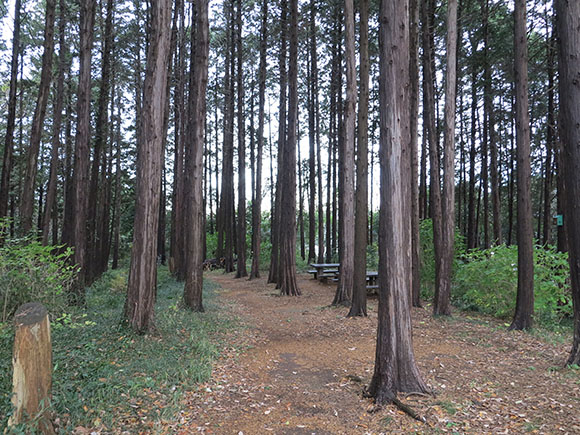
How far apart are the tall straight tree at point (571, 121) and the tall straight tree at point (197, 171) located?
24.7ft

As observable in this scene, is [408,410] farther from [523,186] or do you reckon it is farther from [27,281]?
[523,186]

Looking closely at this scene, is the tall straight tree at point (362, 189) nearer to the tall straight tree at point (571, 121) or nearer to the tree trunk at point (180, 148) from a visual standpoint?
the tall straight tree at point (571, 121)

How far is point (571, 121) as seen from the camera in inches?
199

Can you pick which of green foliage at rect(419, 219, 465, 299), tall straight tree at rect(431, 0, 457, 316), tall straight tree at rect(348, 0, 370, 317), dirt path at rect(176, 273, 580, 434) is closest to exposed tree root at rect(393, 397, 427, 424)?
dirt path at rect(176, 273, 580, 434)

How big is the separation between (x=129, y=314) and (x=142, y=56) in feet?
58.3

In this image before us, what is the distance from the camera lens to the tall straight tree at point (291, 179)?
41.9 feet

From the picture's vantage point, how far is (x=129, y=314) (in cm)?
619

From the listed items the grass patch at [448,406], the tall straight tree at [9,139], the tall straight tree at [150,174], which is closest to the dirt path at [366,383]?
the grass patch at [448,406]

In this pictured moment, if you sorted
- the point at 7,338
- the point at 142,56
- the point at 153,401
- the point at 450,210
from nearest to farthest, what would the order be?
the point at 153,401
the point at 7,338
the point at 450,210
the point at 142,56

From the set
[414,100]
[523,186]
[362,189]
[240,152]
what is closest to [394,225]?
[362,189]

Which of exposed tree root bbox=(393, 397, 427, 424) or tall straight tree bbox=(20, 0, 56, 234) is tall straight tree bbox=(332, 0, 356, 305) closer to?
exposed tree root bbox=(393, 397, 427, 424)

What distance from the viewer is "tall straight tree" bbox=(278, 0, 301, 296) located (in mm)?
12758

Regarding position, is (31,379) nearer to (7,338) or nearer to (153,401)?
(153,401)

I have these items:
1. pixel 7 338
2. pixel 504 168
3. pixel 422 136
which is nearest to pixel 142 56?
pixel 422 136
